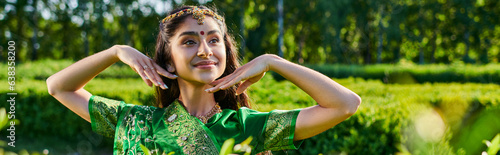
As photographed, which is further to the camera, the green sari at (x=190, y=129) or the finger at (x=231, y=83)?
the green sari at (x=190, y=129)

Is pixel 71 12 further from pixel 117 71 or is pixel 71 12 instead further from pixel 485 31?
pixel 485 31

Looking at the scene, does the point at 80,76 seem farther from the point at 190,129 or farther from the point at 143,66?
the point at 190,129

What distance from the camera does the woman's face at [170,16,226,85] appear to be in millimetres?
1741

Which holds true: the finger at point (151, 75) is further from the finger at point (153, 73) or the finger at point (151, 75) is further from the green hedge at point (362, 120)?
the green hedge at point (362, 120)

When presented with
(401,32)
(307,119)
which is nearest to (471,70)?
(401,32)

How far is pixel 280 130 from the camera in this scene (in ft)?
5.71

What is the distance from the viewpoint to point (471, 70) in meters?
12.5

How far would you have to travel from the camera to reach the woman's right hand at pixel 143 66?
5.63 feet

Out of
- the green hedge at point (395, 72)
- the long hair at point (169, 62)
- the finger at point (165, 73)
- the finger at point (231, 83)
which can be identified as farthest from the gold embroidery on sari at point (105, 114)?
the green hedge at point (395, 72)

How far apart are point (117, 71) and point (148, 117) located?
1107cm

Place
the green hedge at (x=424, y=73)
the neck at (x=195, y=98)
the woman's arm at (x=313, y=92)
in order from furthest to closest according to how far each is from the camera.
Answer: the green hedge at (x=424, y=73) → the neck at (x=195, y=98) → the woman's arm at (x=313, y=92)

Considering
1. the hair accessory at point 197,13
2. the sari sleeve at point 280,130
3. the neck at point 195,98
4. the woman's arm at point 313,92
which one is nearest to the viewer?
the woman's arm at point 313,92

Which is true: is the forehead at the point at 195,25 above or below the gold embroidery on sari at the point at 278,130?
above

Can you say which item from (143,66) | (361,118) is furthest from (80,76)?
(361,118)
